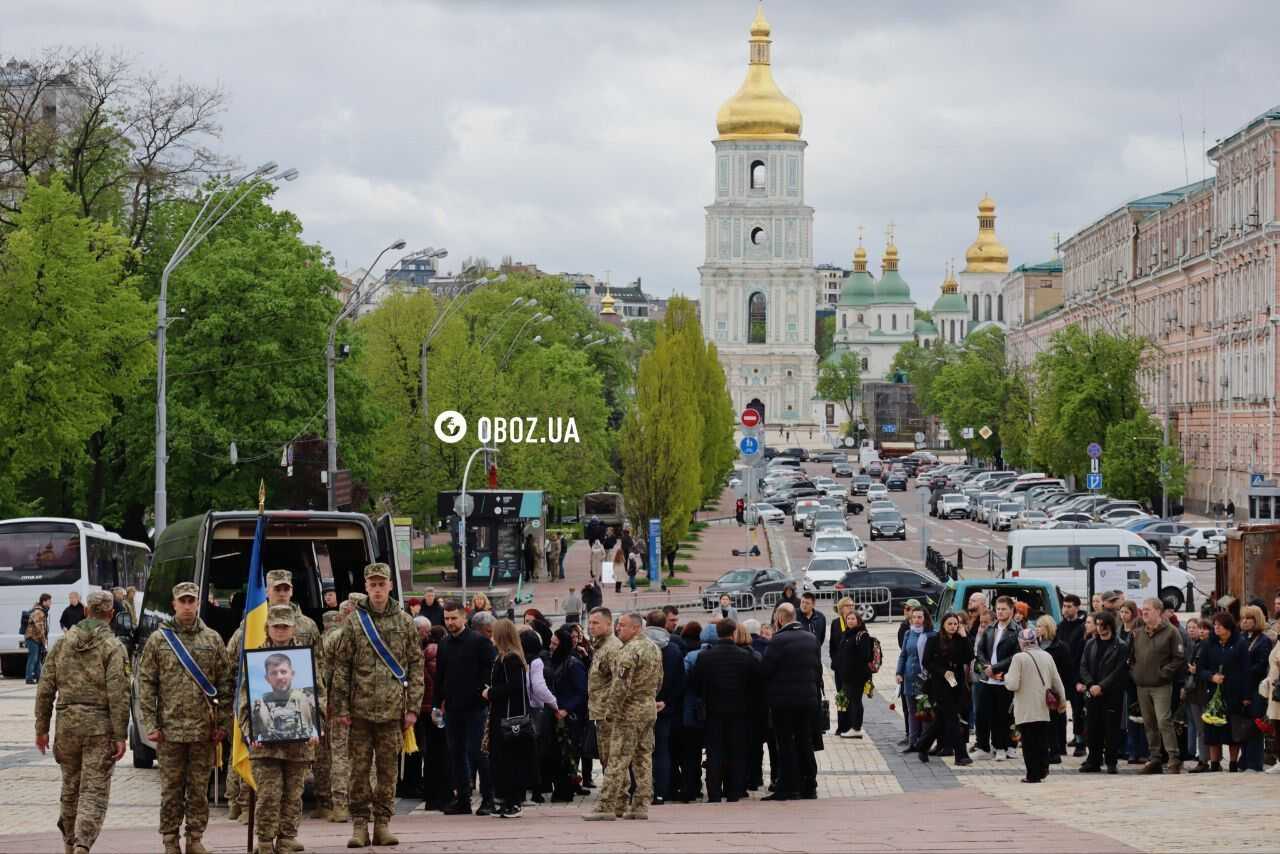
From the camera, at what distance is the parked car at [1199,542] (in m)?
65.5

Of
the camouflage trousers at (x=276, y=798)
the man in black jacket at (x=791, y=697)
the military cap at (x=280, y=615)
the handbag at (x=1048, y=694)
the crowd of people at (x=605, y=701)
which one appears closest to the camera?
the camouflage trousers at (x=276, y=798)

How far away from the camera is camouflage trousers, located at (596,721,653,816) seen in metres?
17.1

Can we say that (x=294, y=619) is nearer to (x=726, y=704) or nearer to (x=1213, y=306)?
(x=726, y=704)

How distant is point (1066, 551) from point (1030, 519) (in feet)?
108

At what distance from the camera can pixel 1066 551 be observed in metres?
44.7

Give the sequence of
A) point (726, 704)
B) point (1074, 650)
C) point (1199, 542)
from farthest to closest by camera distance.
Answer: point (1199, 542) → point (1074, 650) → point (726, 704)

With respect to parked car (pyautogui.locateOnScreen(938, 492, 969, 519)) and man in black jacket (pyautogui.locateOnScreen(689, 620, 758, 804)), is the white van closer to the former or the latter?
man in black jacket (pyautogui.locateOnScreen(689, 620, 758, 804))

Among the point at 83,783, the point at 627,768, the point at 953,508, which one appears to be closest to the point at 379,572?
the point at 83,783

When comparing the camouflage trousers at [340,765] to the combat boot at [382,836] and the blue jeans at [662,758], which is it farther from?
the blue jeans at [662,758]

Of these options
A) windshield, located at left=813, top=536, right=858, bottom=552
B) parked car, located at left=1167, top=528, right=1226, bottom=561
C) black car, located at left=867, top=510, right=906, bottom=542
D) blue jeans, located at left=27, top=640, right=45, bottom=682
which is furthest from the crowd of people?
black car, located at left=867, top=510, right=906, bottom=542

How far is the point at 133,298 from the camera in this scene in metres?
49.6

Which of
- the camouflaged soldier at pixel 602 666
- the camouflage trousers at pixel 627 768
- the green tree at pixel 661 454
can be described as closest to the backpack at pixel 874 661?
the camouflaged soldier at pixel 602 666

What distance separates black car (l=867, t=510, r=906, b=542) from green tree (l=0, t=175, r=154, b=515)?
38.6 meters

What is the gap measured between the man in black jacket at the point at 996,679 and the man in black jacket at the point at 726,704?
2957mm
